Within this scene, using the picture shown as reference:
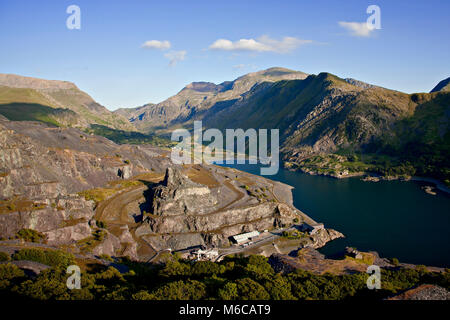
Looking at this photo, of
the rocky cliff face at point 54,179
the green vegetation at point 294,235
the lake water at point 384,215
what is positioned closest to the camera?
the rocky cliff face at point 54,179

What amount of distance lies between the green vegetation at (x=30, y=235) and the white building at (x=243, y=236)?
40740 mm

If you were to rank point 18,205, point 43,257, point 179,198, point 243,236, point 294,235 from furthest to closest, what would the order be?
point 179,198
point 294,235
point 243,236
point 18,205
point 43,257

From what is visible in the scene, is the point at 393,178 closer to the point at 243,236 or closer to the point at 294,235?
the point at 294,235

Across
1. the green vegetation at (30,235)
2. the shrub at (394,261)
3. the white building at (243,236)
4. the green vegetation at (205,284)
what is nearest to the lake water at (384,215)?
the shrub at (394,261)

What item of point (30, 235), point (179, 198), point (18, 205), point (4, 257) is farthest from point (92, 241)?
point (179, 198)

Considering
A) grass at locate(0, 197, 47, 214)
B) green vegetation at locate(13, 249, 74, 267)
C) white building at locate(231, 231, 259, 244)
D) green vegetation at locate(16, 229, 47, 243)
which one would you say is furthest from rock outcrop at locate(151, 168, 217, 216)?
green vegetation at locate(13, 249, 74, 267)

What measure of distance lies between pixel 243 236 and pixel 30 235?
45.2 m

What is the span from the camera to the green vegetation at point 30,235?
55.6 metres

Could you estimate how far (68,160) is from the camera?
89938mm

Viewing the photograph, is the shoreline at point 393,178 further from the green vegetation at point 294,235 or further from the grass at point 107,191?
the grass at point 107,191

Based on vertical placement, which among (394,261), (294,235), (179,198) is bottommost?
(394,261)

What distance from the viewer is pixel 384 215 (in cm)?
9556

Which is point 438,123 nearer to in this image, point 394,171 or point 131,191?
point 394,171

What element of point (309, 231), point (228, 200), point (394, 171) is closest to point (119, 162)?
point (228, 200)
